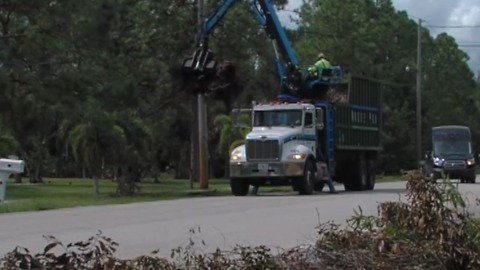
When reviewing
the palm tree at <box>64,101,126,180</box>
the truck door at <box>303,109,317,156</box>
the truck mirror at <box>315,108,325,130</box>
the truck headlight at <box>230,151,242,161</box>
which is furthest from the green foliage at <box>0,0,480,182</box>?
the truck mirror at <box>315,108,325,130</box>

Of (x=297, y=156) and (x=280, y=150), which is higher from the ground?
(x=280, y=150)

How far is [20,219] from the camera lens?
2133 centimetres

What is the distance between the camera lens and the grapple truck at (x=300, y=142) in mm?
31984

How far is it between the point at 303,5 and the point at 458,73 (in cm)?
2134

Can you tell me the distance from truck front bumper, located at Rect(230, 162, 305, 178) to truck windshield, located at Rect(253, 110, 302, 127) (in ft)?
4.98

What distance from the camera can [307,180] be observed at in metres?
32.2

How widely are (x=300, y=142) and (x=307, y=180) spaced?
1.21 metres

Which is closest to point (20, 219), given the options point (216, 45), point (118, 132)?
point (118, 132)

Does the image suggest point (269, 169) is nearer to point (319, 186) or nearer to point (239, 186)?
point (239, 186)

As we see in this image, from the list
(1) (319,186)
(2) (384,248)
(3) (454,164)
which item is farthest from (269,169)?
(2) (384,248)

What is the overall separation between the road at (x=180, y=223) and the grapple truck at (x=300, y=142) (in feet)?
13.4

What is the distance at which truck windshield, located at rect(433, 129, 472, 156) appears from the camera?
49750mm

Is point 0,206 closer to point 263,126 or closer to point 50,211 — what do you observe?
point 50,211

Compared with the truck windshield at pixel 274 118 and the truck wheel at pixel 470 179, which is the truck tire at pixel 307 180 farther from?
the truck wheel at pixel 470 179
